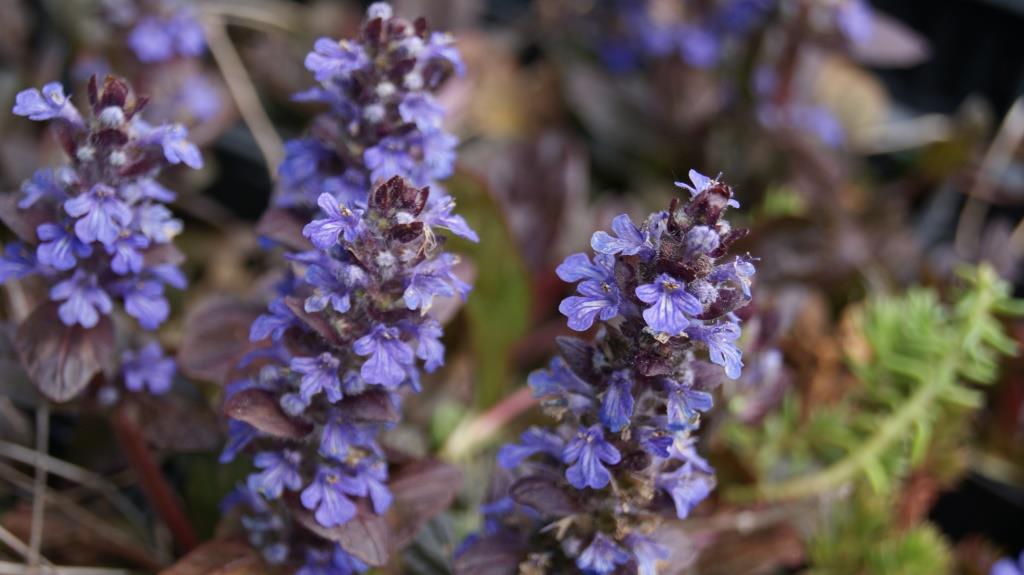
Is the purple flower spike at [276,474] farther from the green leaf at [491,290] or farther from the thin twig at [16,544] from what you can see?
the green leaf at [491,290]

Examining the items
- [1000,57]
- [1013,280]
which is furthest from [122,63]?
[1000,57]

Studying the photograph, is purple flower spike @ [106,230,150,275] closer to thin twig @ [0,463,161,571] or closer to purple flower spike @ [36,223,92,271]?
purple flower spike @ [36,223,92,271]

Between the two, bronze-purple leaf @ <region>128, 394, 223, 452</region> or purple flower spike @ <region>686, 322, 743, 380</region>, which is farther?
bronze-purple leaf @ <region>128, 394, 223, 452</region>

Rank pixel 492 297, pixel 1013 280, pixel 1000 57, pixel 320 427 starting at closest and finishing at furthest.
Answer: pixel 320 427, pixel 492 297, pixel 1013 280, pixel 1000 57

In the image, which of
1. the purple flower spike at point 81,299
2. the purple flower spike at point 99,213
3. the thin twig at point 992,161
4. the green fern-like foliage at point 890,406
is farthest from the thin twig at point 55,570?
the thin twig at point 992,161

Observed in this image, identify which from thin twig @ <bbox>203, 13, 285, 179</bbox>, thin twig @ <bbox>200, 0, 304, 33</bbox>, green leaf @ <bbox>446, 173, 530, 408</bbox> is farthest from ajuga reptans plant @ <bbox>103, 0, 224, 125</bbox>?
green leaf @ <bbox>446, 173, 530, 408</bbox>

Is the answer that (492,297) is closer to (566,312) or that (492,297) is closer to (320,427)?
(320,427)
